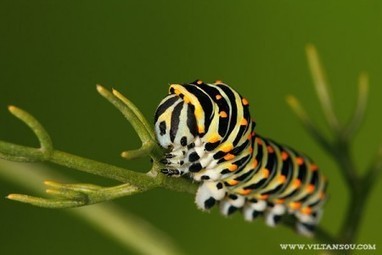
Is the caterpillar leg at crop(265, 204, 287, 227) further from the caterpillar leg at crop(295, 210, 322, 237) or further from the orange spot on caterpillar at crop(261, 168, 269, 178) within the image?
the orange spot on caterpillar at crop(261, 168, 269, 178)

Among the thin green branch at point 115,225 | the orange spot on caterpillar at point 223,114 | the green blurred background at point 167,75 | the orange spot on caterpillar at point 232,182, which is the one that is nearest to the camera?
the orange spot on caterpillar at point 223,114

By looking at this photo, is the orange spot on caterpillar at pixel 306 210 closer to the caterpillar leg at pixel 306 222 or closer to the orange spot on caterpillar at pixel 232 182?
the caterpillar leg at pixel 306 222

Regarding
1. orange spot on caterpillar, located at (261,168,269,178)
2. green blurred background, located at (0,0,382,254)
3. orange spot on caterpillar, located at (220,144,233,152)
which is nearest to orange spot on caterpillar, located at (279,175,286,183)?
orange spot on caterpillar, located at (261,168,269,178)

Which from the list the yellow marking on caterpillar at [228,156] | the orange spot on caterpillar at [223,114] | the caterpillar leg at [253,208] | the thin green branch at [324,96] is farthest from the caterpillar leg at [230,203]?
the thin green branch at [324,96]

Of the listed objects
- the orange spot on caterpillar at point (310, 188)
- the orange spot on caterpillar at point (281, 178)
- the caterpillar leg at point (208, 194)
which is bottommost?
the caterpillar leg at point (208, 194)

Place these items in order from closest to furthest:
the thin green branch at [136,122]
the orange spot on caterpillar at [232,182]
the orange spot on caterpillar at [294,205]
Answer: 1. the thin green branch at [136,122]
2. the orange spot on caterpillar at [232,182]
3. the orange spot on caterpillar at [294,205]

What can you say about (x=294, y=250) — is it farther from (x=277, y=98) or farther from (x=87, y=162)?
(x=87, y=162)

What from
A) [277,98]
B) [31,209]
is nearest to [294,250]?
[277,98]
